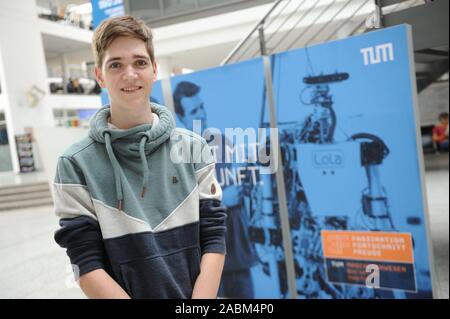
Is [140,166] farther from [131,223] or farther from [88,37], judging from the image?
[88,37]

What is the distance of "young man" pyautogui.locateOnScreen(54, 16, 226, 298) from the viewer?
47 cm

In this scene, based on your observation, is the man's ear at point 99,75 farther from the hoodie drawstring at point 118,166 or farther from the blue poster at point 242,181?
the blue poster at point 242,181

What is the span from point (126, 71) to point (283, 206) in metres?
1.75

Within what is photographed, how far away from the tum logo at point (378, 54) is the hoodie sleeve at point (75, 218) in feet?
4.40

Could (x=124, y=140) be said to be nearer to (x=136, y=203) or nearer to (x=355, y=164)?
(x=136, y=203)

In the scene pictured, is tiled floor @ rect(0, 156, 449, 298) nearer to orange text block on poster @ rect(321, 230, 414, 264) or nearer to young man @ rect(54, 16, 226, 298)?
young man @ rect(54, 16, 226, 298)

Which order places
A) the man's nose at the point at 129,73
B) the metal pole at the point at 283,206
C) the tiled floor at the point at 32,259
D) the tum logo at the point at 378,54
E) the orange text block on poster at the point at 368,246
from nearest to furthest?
the man's nose at the point at 129,73
the tiled floor at the point at 32,259
the tum logo at the point at 378,54
the orange text block on poster at the point at 368,246
the metal pole at the point at 283,206

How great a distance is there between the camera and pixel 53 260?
64 cm

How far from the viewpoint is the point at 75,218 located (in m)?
0.48

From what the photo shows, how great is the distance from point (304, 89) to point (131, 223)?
5.03 ft

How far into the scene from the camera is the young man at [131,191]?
47 centimetres

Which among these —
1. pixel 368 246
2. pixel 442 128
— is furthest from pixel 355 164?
pixel 442 128

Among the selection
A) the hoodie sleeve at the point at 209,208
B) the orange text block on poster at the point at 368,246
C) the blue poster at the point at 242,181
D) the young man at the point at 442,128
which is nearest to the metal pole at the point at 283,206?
the blue poster at the point at 242,181
